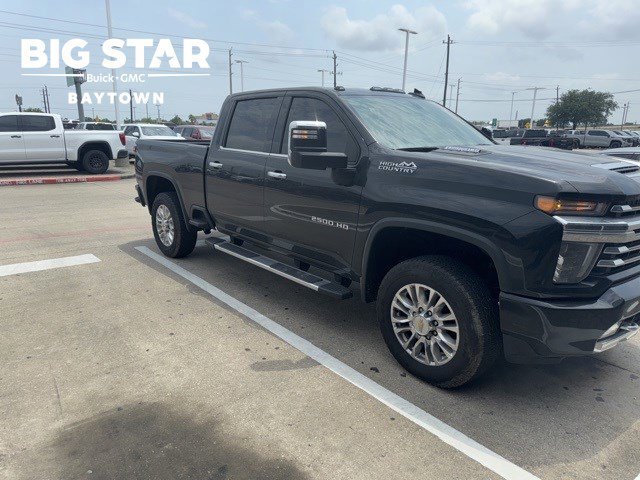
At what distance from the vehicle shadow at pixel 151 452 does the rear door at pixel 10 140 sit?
14.0m

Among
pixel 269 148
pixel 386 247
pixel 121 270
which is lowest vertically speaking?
pixel 121 270

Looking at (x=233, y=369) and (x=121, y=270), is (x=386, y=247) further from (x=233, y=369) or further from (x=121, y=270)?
(x=121, y=270)

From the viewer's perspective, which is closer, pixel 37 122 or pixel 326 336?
pixel 326 336

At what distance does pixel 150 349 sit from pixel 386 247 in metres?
1.95

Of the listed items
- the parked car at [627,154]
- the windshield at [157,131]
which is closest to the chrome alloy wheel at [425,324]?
the parked car at [627,154]

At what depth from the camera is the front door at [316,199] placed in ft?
11.8

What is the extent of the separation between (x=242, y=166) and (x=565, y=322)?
3079 millimetres

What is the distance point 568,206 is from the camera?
2594 millimetres

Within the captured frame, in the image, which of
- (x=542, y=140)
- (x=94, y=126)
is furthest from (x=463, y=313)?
(x=542, y=140)

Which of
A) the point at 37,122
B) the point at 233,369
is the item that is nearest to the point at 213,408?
the point at 233,369

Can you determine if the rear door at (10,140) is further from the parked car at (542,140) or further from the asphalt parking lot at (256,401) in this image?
the parked car at (542,140)

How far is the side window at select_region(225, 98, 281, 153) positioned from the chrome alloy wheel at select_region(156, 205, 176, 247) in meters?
1.52

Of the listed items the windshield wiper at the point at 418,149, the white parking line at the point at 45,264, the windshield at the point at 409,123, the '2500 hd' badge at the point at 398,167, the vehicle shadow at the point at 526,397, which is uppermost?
the windshield at the point at 409,123

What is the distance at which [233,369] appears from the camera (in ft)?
11.4
